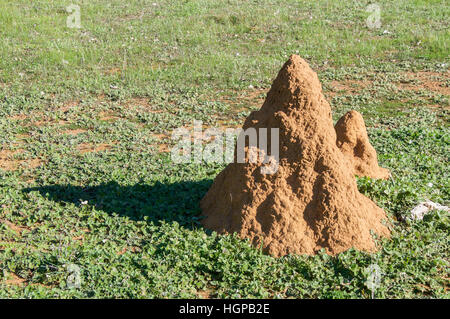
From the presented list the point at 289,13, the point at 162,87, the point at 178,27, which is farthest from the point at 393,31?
the point at 162,87

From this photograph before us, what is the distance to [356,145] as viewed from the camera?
6883 mm

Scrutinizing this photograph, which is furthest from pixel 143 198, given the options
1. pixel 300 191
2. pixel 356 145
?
pixel 356 145

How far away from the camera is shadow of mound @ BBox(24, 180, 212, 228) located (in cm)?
609

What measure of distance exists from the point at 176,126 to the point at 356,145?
11.4 feet

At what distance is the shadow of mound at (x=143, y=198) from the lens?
20.0 ft

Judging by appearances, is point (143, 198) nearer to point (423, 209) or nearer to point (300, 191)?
point (300, 191)

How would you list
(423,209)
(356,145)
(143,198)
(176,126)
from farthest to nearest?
(176,126), (356,145), (143,198), (423,209)

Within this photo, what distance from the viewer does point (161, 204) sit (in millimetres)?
6289

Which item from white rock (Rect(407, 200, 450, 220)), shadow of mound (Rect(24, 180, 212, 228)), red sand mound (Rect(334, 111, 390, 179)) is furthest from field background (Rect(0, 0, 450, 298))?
red sand mound (Rect(334, 111, 390, 179))

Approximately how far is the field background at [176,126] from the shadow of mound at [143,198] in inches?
1.0

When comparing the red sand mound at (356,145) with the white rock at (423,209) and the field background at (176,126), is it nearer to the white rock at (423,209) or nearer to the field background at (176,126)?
the field background at (176,126)

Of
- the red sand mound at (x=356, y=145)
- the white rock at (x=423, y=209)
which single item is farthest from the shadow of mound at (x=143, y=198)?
the white rock at (x=423, y=209)

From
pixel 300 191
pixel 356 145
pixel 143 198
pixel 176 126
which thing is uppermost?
pixel 356 145
